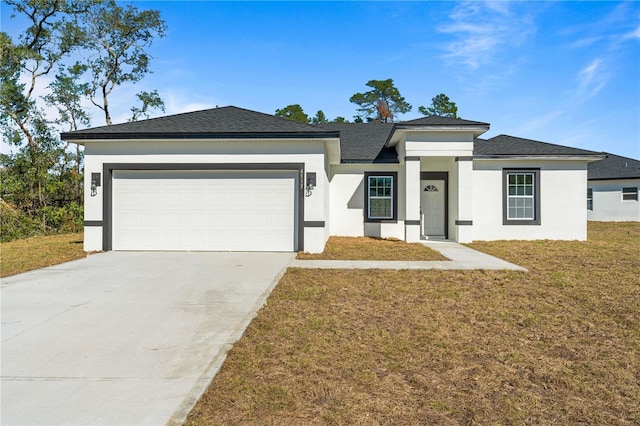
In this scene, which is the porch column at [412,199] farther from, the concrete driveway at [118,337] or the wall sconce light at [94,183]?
the wall sconce light at [94,183]

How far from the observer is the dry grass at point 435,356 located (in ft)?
9.97

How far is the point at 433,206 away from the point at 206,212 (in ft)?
30.2

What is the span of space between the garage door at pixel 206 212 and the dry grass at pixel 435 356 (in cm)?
416

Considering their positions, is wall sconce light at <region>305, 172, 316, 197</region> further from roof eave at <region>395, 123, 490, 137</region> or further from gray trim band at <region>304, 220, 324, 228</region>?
Answer: roof eave at <region>395, 123, 490, 137</region>

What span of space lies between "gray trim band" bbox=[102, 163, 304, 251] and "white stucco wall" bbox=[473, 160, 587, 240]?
7468mm

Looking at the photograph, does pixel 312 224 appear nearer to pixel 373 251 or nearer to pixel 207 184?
pixel 373 251

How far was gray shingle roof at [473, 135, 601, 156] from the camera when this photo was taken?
14656 mm

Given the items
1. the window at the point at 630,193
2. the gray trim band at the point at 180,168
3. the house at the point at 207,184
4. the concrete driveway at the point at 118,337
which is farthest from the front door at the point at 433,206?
the window at the point at 630,193

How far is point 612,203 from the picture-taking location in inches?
1022

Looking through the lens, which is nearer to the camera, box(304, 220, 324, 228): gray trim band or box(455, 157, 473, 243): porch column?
box(304, 220, 324, 228): gray trim band

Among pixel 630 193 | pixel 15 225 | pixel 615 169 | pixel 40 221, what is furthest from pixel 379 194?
pixel 615 169

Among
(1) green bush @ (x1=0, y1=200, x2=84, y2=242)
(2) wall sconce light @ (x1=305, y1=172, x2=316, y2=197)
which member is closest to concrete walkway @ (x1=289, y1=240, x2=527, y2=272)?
(2) wall sconce light @ (x1=305, y1=172, x2=316, y2=197)

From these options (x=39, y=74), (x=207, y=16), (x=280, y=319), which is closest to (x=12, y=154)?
(x=39, y=74)

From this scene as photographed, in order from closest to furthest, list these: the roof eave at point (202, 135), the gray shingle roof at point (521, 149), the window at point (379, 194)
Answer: the roof eave at point (202, 135), the gray shingle roof at point (521, 149), the window at point (379, 194)
